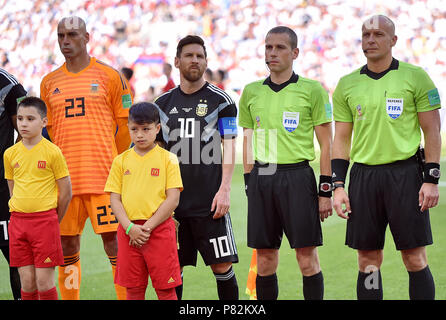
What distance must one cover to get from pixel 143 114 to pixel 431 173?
4.92 ft

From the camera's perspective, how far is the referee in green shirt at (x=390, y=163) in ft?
10.4

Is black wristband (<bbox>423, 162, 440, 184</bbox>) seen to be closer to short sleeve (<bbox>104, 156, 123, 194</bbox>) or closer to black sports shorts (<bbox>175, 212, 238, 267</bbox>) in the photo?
black sports shorts (<bbox>175, 212, 238, 267</bbox>)

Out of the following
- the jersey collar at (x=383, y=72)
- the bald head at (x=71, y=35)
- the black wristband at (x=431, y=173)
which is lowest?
the black wristband at (x=431, y=173)

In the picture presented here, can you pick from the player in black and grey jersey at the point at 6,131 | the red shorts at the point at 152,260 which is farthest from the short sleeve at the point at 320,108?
the player in black and grey jersey at the point at 6,131

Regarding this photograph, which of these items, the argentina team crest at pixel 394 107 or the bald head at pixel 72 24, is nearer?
the argentina team crest at pixel 394 107

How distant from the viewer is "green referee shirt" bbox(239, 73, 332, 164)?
3393 mm

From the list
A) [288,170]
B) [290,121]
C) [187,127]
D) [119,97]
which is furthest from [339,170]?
[119,97]

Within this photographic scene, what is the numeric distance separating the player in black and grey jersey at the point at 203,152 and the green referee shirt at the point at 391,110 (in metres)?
0.70

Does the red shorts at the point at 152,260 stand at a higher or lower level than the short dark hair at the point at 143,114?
lower

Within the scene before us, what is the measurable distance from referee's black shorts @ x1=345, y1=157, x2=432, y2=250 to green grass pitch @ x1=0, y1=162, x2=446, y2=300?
4.49ft

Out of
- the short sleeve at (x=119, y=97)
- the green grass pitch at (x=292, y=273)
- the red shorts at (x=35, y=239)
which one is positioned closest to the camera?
the red shorts at (x=35, y=239)

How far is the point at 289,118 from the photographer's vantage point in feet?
11.2

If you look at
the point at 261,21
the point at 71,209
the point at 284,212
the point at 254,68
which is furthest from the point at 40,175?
the point at 261,21

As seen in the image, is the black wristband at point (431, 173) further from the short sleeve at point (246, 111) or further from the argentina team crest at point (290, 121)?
the short sleeve at point (246, 111)
